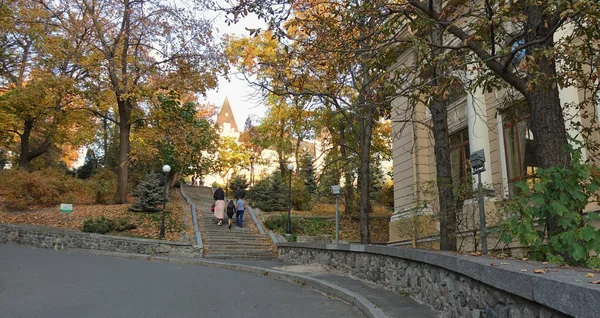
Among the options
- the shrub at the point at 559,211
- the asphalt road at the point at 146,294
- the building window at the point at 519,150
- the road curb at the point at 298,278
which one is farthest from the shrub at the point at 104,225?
the shrub at the point at 559,211

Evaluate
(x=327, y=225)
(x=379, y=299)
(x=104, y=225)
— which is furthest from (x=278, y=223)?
(x=379, y=299)

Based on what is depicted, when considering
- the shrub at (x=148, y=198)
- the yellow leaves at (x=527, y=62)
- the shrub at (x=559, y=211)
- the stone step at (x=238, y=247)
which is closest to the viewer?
the shrub at (x=559, y=211)

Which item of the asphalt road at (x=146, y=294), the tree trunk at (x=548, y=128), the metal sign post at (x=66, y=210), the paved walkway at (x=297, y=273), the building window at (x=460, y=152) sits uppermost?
the building window at (x=460, y=152)

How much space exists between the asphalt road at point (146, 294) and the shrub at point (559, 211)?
9.41ft

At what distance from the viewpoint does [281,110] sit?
101ft

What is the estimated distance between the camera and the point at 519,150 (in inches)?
517

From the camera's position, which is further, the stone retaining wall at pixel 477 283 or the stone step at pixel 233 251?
the stone step at pixel 233 251

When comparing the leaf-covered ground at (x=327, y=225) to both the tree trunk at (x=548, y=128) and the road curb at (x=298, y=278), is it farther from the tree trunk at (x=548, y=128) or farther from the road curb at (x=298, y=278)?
the tree trunk at (x=548, y=128)

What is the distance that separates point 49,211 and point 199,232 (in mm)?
7583

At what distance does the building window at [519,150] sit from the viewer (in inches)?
499

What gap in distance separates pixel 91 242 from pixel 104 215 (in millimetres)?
2961

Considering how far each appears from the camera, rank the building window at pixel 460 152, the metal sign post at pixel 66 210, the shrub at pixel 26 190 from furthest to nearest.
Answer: the shrub at pixel 26 190 < the metal sign post at pixel 66 210 < the building window at pixel 460 152

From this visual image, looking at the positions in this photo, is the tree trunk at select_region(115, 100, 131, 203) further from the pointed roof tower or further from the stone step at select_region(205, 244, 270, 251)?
the pointed roof tower

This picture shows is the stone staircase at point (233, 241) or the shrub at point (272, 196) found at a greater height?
the shrub at point (272, 196)
